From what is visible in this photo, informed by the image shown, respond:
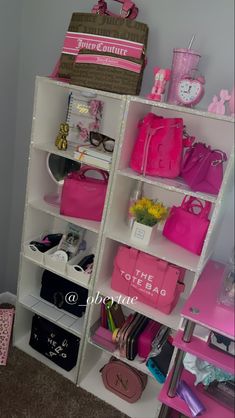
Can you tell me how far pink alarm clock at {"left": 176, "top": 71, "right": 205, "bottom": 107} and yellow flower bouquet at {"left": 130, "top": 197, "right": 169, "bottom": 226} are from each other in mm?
494

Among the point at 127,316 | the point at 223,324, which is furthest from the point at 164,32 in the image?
the point at 127,316

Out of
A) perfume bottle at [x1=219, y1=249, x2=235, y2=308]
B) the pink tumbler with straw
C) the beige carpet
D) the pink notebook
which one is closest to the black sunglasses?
the pink tumbler with straw

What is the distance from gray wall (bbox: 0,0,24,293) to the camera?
2.08 metres

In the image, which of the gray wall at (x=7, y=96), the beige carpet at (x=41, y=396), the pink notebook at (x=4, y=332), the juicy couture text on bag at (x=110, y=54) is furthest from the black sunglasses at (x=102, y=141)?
the beige carpet at (x=41, y=396)

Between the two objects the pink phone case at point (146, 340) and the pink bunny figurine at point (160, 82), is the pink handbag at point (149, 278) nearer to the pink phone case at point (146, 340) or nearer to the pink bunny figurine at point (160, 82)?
the pink phone case at point (146, 340)

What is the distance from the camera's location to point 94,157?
1.85 meters

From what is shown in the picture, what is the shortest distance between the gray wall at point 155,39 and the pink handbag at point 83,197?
54 cm

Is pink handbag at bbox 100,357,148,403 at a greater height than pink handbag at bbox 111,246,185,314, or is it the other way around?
pink handbag at bbox 111,246,185,314

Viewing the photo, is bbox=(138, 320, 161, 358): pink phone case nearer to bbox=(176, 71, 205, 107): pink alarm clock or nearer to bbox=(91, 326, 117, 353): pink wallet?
bbox=(91, 326, 117, 353): pink wallet

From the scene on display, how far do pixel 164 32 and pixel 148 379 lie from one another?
1.91 metres

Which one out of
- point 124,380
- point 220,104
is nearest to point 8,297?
point 124,380

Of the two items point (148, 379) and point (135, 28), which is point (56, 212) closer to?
point (135, 28)

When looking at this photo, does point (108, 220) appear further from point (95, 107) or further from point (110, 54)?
point (110, 54)

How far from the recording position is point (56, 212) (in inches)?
80.6
